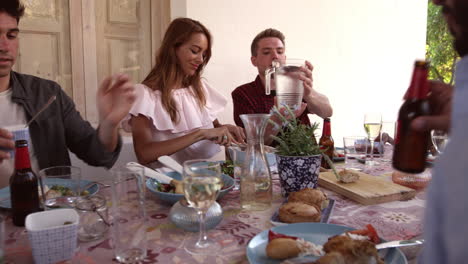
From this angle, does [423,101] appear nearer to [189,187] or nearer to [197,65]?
[189,187]

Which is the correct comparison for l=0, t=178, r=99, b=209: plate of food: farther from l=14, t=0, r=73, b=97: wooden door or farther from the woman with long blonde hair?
l=14, t=0, r=73, b=97: wooden door

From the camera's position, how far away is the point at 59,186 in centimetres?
104

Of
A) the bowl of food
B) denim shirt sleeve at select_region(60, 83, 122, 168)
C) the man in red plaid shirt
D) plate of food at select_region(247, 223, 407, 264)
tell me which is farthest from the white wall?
plate of food at select_region(247, 223, 407, 264)

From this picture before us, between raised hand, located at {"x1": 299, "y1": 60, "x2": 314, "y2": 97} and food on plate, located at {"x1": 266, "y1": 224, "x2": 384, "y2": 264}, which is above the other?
raised hand, located at {"x1": 299, "y1": 60, "x2": 314, "y2": 97}

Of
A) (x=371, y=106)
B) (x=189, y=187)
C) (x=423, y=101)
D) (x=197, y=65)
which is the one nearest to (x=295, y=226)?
(x=189, y=187)

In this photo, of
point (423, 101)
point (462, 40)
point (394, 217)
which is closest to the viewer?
point (462, 40)

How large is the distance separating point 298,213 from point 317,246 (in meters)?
0.17

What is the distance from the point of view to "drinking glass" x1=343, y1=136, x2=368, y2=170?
65.0 inches

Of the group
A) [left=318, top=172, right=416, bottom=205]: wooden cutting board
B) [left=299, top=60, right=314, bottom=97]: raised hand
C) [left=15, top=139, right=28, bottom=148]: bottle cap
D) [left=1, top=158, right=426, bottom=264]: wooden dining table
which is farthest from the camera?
[left=299, top=60, right=314, bottom=97]: raised hand

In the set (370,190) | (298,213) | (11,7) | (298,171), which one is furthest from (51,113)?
(370,190)

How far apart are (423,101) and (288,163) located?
54 cm

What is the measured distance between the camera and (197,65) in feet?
6.98

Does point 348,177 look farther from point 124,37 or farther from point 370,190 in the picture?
point 124,37

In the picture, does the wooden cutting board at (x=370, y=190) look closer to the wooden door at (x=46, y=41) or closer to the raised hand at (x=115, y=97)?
the raised hand at (x=115, y=97)
